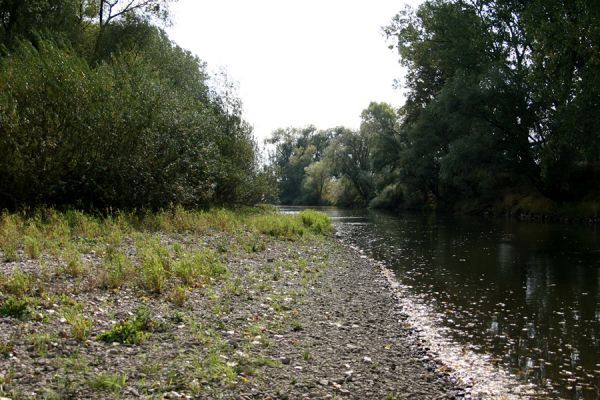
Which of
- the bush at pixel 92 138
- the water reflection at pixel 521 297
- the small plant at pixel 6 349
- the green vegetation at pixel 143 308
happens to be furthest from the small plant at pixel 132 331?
the bush at pixel 92 138

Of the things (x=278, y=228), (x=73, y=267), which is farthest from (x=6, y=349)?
(x=278, y=228)

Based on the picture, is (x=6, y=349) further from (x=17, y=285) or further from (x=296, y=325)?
(x=296, y=325)

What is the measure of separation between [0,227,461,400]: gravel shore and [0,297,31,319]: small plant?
0.45ft

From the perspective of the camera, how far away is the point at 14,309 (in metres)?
8.48

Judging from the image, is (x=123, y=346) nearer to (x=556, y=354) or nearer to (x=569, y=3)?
(x=556, y=354)

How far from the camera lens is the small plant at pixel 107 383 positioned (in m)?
6.21

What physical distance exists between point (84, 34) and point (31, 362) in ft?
135

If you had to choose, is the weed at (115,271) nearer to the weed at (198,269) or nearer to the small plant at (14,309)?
the weed at (198,269)

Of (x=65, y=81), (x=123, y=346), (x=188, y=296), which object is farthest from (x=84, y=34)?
(x=123, y=346)

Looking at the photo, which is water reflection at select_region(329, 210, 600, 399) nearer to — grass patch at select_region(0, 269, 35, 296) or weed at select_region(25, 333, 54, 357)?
weed at select_region(25, 333, 54, 357)

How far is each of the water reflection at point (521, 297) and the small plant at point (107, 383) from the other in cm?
629

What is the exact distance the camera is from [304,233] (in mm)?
28562

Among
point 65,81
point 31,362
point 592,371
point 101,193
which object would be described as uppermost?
point 65,81

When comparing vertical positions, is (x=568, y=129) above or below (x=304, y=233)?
above
